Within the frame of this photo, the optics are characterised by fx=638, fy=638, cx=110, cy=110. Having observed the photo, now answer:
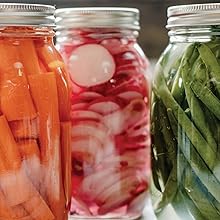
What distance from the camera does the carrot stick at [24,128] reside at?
23.9 inches

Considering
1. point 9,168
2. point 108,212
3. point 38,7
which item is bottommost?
point 108,212

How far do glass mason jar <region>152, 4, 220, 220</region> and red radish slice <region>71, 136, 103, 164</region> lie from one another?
2.8 inches

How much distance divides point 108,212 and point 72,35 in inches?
8.4

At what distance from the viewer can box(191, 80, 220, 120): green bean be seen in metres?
0.62

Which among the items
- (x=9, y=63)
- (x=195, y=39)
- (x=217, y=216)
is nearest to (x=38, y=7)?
(x=9, y=63)

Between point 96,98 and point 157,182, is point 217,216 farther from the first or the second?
point 96,98

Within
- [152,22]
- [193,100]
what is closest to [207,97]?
[193,100]

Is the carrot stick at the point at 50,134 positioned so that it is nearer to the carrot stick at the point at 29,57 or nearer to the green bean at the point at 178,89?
the carrot stick at the point at 29,57

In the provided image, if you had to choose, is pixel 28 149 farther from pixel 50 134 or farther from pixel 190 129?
pixel 190 129

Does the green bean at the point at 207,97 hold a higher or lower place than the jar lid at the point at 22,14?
lower

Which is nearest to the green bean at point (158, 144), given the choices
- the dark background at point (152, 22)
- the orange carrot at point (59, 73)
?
the orange carrot at point (59, 73)

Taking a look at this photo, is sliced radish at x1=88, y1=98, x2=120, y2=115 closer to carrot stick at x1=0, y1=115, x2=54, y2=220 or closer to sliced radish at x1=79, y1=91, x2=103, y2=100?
sliced radish at x1=79, y1=91, x2=103, y2=100

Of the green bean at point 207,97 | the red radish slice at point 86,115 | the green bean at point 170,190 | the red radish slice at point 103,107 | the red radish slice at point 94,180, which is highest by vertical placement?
the green bean at point 207,97

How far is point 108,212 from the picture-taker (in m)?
0.75
